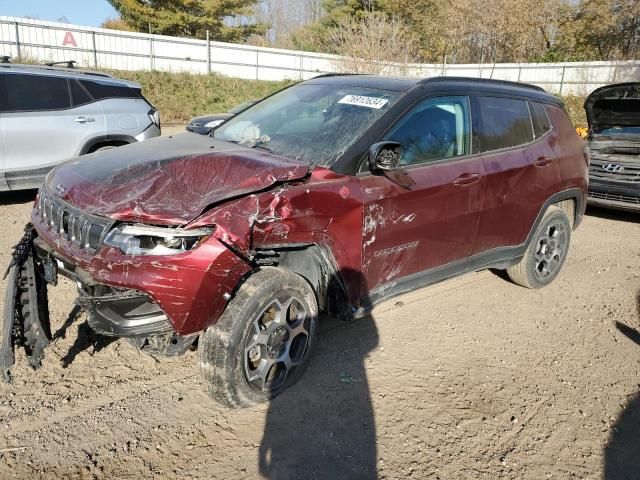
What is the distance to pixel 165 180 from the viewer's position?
277cm

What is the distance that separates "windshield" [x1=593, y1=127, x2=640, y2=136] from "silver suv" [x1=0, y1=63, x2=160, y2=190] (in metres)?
7.12

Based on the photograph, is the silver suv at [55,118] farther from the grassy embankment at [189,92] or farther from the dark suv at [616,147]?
the grassy embankment at [189,92]

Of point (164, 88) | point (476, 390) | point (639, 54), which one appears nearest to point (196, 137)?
point (476, 390)

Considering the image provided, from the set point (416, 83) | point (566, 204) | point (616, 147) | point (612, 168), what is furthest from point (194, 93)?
point (416, 83)

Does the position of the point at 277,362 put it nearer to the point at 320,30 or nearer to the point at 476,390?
the point at 476,390

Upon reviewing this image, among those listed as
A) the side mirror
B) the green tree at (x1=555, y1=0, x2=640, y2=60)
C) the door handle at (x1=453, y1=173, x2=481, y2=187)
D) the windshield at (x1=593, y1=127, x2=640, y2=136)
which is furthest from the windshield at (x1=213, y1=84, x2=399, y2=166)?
the green tree at (x1=555, y1=0, x2=640, y2=60)

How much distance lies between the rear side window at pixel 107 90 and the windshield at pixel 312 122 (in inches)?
160

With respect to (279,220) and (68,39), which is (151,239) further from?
(68,39)

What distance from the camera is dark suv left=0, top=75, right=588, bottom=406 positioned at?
261 cm

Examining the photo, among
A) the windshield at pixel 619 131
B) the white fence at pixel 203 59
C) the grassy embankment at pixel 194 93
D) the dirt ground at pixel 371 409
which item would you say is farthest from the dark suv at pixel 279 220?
the grassy embankment at pixel 194 93

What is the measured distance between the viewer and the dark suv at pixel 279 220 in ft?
8.57

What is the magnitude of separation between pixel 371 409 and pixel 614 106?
7324mm

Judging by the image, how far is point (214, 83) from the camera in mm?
23047

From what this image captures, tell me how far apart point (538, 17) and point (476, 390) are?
1378 inches
